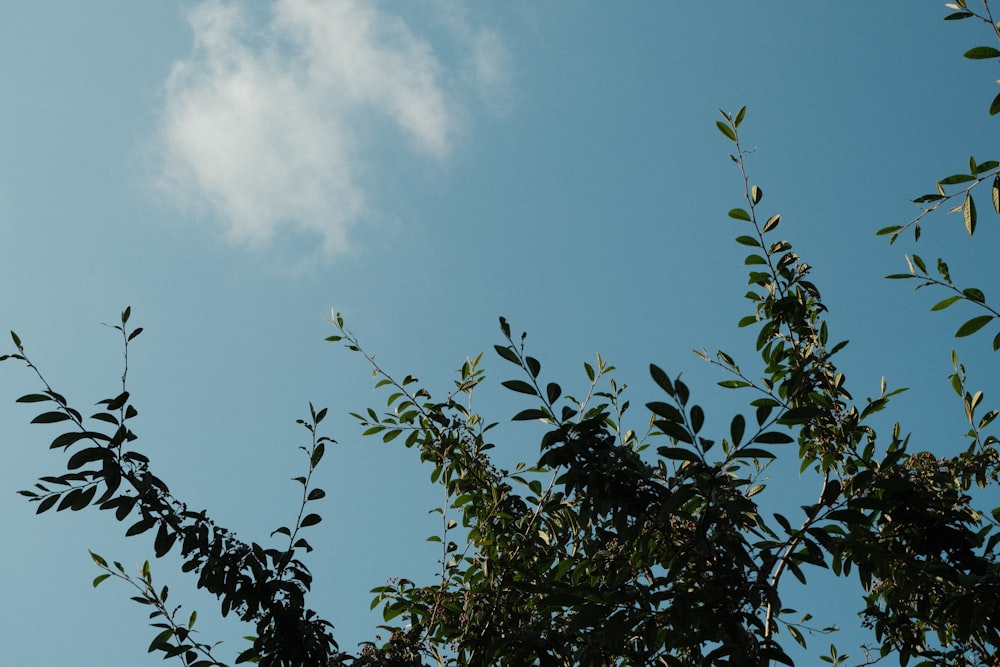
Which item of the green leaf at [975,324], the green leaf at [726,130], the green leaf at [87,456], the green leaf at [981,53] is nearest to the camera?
the green leaf at [981,53]

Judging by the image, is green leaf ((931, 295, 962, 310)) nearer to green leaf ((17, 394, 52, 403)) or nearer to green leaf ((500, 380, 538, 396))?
green leaf ((500, 380, 538, 396))

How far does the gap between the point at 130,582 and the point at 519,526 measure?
1.65 meters

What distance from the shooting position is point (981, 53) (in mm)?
2328

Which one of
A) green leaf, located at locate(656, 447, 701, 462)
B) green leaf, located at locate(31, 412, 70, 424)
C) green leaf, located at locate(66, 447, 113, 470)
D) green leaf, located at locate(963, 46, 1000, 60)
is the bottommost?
green leaf, located at locate(66, 447, 113, 470)

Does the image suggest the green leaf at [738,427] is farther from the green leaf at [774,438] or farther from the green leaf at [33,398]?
the green leaf at [33,398]

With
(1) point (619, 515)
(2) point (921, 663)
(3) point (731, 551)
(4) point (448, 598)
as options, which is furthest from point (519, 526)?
(2) point (921, 663)

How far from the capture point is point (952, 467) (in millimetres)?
3307

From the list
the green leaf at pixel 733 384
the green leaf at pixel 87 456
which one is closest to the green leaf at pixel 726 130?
the green leaf at pixel 733 384

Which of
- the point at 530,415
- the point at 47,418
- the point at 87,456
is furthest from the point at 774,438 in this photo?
the point at 47,418

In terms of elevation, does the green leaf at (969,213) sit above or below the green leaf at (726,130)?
below

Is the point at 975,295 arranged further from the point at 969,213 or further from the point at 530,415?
the point at 530,415

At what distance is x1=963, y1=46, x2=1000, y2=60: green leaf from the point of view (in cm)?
231

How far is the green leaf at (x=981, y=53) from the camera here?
7.57ft

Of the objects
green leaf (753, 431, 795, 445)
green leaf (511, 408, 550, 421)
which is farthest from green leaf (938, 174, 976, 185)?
green leaf (511, 408, 550, 421)
